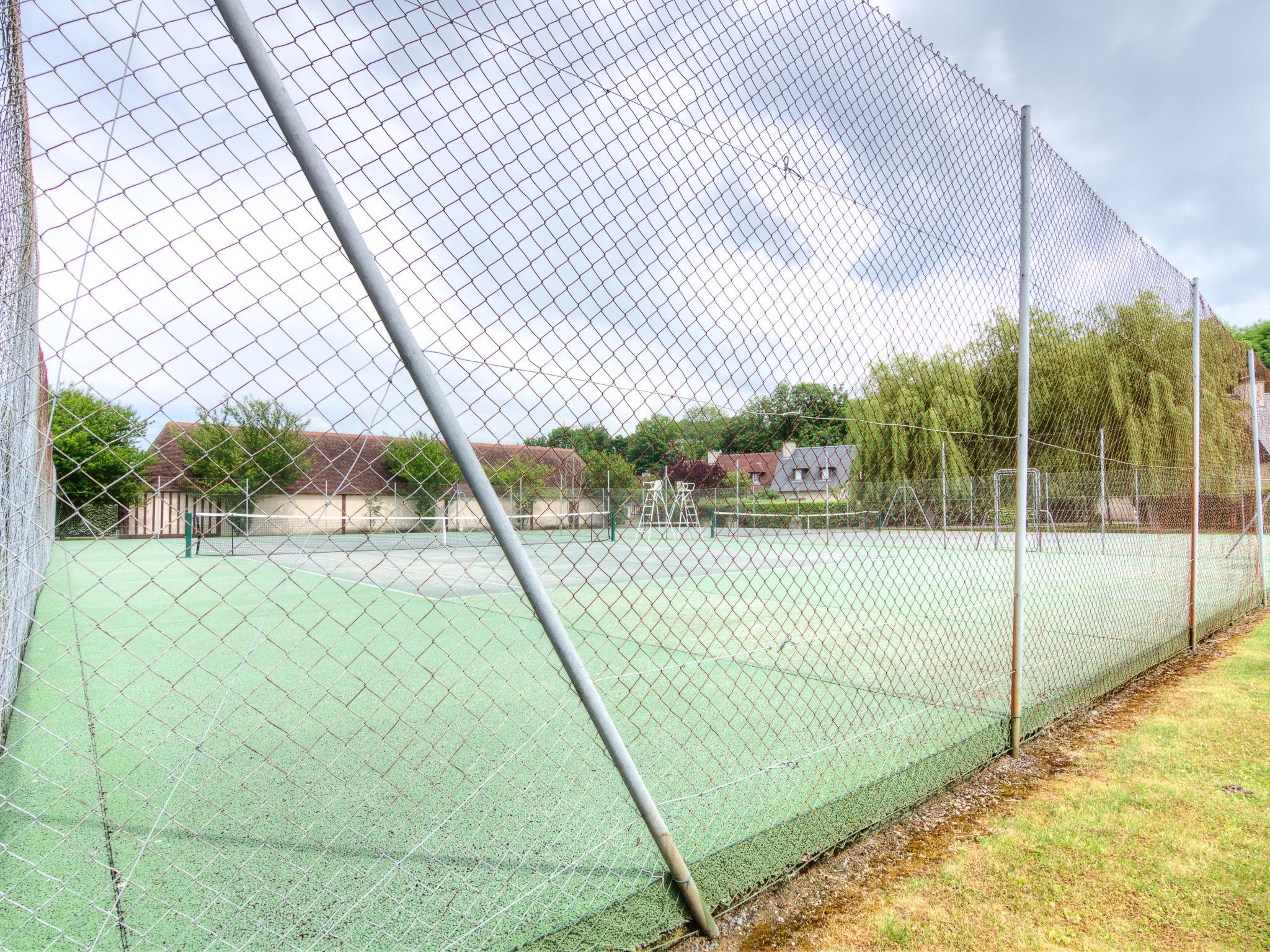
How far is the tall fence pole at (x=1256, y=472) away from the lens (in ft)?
23.5

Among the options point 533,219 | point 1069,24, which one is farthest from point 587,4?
point 1069,24

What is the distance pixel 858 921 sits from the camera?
1953 mm

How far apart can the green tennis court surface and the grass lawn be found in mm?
364

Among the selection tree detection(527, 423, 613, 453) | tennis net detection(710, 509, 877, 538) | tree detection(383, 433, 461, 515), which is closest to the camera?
tree detection(383, 433, 461, 515)

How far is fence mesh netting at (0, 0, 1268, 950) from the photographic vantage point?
136 centimetres

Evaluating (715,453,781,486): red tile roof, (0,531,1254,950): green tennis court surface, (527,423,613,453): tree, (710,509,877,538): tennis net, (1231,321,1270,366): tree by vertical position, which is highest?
(1231,321,1270,366): tree

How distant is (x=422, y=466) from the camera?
2.52m

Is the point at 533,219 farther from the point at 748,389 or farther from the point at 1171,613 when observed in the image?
the point at 1171,613

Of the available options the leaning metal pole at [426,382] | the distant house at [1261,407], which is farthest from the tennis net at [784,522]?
the distant house at [1261,407]

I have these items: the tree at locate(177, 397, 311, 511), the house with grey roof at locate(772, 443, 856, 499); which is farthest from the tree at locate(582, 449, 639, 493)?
the tree at locate(177, 397, 311, 511)

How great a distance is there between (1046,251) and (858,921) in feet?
11.3

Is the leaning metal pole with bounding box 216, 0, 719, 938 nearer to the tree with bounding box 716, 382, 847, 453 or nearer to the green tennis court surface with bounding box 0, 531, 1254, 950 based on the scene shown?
the green tennis court surface with bounding box 0, 531, 1254, 950

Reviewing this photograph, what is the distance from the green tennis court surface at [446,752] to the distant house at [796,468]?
276mm

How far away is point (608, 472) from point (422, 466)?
688 millimetres
